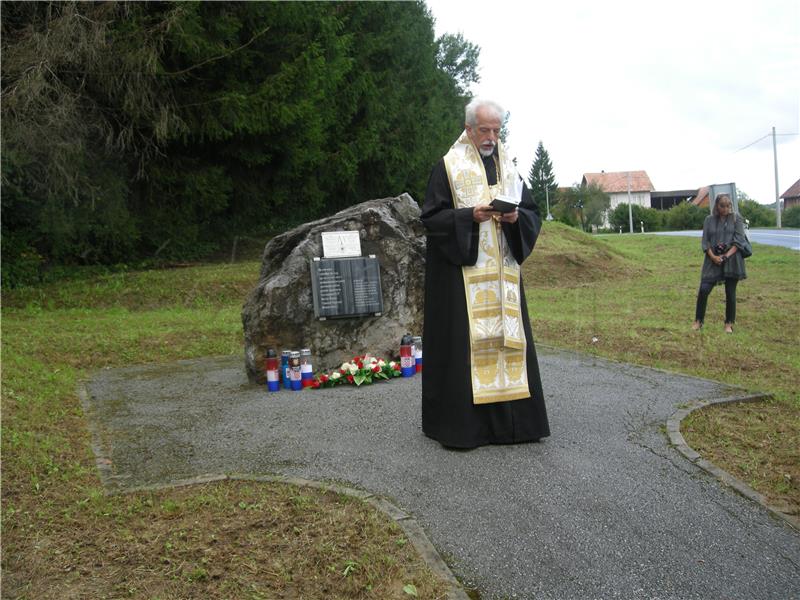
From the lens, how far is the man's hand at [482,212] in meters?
5.43

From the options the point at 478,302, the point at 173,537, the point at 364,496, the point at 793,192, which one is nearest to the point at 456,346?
the point at 478,302

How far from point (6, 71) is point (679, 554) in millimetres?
14943

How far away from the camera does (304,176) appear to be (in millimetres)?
21203

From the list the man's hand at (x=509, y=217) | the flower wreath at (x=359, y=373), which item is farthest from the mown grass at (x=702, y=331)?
the flower wreath at (x=359, y=373)

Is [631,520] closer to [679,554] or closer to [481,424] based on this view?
[679,554]

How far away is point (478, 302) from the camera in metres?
5.70

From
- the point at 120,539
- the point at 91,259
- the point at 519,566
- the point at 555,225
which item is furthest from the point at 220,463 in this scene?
the point at 555,225

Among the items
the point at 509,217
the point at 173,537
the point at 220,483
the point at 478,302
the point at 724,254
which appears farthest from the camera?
the point at 724,254

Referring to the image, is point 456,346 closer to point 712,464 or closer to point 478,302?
point 478,302

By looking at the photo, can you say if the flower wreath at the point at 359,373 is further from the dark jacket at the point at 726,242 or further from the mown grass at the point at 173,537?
the dark jacket at the point at 726,242

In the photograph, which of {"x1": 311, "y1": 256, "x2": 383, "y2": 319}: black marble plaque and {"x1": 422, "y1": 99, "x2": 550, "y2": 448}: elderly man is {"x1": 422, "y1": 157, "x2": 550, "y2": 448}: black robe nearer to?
{"x1": 422, "y1": 99, "x2": 550, "y2": 448}: elderly man

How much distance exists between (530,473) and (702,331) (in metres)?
7.18

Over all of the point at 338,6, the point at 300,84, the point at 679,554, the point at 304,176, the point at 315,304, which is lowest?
the point at 679,554

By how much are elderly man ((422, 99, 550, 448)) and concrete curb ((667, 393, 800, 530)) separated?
38.7 inches
